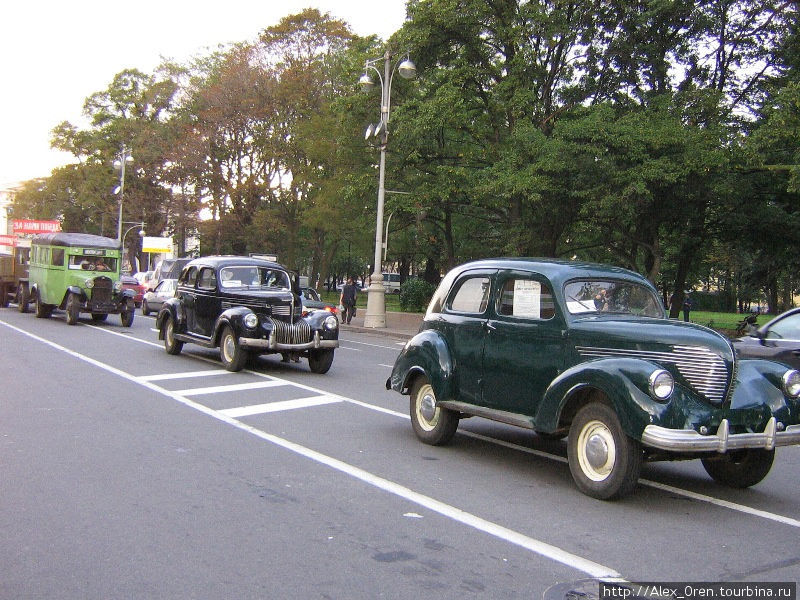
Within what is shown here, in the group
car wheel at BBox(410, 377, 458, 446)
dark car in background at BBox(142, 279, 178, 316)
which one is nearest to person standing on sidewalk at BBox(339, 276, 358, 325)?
dark car in background at BBox(142, 279, 178, 316)

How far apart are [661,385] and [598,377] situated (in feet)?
1.62

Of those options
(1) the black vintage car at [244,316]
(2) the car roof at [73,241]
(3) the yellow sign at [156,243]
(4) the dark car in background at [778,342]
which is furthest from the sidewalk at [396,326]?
(3) the yellow sign at [156,243]

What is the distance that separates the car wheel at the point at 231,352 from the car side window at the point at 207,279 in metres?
1.28

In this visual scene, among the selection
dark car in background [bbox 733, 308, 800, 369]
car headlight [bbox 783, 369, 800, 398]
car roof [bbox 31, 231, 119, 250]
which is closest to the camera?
car headlight [bbox 783, 369, 800, 398]

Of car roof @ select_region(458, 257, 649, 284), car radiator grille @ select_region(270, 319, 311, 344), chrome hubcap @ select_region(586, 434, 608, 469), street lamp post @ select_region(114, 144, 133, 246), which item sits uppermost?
street lamp post @ select_region(114, 144, 133, 246)

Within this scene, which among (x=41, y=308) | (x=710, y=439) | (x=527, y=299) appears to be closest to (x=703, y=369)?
(x=710, y=439)

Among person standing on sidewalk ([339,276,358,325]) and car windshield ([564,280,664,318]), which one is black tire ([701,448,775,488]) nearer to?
car windshield ([564,280,664,318])

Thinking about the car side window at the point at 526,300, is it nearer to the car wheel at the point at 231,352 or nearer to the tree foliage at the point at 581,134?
the car wheel at the point at 231,352

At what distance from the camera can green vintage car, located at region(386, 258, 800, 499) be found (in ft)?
19.4

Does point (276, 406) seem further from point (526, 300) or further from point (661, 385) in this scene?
point (661, 385)

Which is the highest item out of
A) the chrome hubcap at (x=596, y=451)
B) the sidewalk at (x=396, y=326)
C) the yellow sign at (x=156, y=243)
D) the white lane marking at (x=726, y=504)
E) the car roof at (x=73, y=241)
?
the yellow sign at (x=156, y=243)

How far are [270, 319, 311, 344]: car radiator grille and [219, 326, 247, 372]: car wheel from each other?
679 millimetres

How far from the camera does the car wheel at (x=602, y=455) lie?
19.6 feet

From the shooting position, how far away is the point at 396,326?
31.2m
